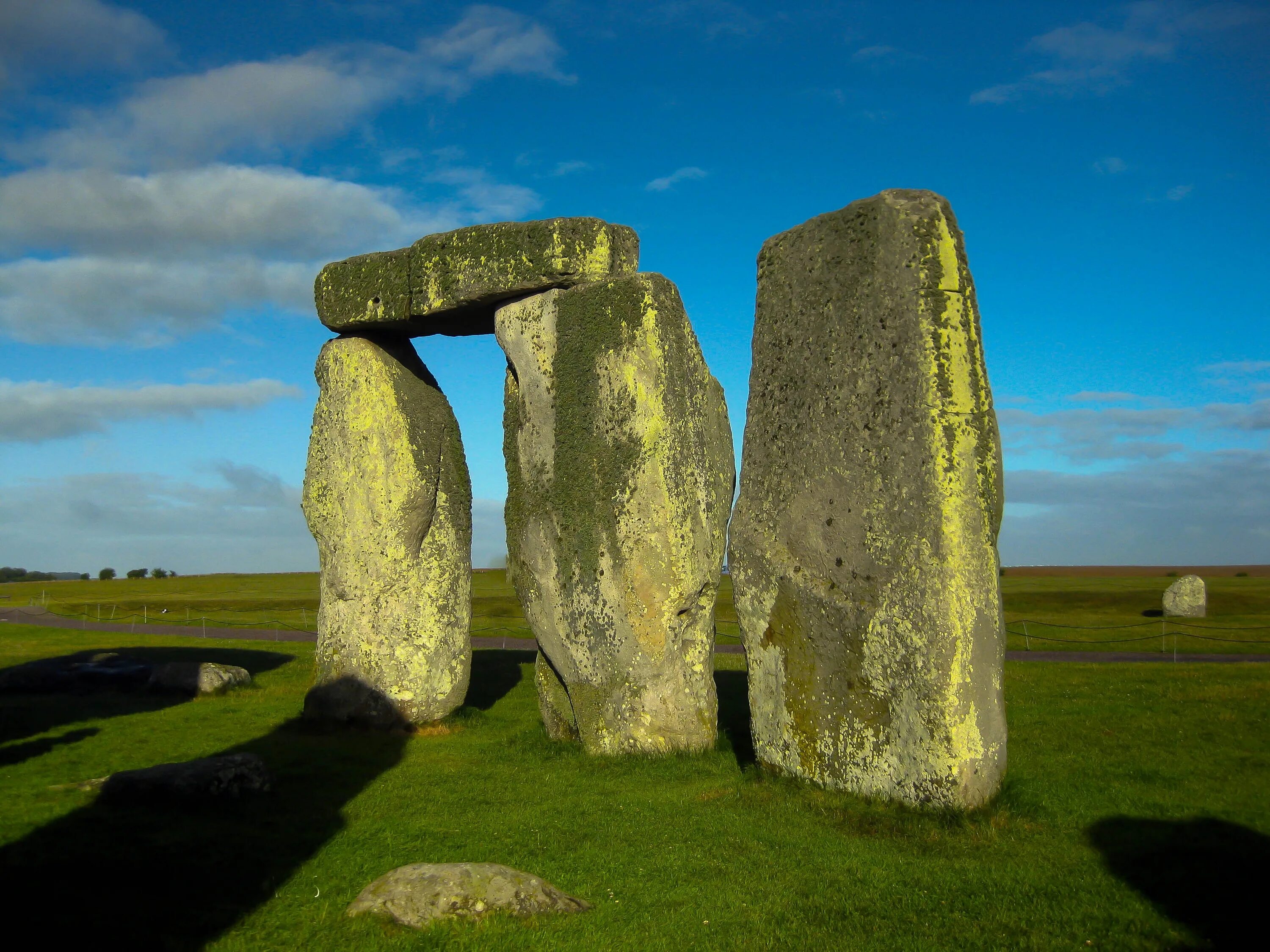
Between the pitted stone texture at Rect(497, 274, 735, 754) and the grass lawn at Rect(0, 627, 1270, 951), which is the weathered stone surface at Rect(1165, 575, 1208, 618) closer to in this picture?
the grass lawn at Rect(0, 627, 1270, 951)

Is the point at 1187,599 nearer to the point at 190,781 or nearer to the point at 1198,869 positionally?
the point at 1198,869

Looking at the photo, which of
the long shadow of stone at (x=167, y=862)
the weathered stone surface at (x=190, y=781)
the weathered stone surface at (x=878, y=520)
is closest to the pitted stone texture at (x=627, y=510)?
the weathered stone surface at (x=878, y=520)

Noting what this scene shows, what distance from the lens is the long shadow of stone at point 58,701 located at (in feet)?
41.1

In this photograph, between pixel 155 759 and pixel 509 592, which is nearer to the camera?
pixel 155 759

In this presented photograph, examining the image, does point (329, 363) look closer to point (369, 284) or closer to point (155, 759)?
point (369, 284)

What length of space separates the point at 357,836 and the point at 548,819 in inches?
66.0

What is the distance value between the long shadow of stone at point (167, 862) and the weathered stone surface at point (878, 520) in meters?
4.50

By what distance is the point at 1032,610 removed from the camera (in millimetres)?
38094

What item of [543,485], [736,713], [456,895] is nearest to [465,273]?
[543,485]

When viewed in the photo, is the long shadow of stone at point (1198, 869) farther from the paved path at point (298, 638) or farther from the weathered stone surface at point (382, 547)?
the paved path at point (298, 638)

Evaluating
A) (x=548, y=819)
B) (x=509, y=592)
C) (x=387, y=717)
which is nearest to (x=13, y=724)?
(x=387, y=717)

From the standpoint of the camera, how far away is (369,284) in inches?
531

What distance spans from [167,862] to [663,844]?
3872 mm

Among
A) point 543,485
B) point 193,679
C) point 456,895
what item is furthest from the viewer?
point 193,679
